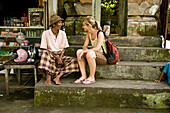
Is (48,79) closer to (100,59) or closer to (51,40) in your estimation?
(51,40)

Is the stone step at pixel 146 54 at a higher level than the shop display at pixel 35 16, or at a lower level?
lower

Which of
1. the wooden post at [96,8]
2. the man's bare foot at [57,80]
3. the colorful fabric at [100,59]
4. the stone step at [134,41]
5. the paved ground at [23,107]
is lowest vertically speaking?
the paved ground at [23,107]

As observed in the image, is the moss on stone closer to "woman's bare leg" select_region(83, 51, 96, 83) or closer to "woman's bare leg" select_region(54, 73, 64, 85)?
"woman's bare leg" select_region(83, 51, 96, 83)

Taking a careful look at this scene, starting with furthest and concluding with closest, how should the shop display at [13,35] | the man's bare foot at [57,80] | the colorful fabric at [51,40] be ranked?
the shop display at [13,35] → the colorful fabric at [51,40] → the man's bare foot at [57,80]

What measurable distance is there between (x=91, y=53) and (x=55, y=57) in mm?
814

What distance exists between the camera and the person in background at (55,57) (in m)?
3.56

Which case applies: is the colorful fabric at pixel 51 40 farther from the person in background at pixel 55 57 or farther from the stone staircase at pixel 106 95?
the stone staircase at pixel 106 95

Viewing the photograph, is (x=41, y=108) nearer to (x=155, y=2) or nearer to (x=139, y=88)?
(x=139, y=88)

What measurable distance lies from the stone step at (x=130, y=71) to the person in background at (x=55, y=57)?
0.59m

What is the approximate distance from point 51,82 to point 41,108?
1.70ft

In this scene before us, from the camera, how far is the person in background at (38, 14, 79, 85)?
3561 mm

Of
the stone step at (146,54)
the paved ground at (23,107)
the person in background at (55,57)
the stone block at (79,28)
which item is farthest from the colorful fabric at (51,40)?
the stone step at (146,54)

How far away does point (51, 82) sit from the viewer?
355cm

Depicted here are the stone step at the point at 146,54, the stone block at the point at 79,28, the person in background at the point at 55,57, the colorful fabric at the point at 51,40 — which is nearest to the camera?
the person in background at the point at 55,57
